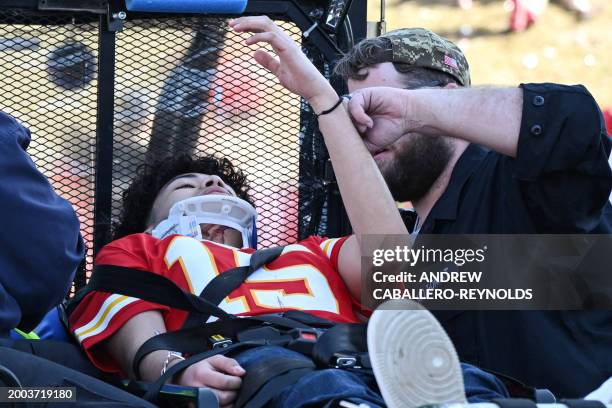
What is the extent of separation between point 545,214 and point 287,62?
739 millimetres

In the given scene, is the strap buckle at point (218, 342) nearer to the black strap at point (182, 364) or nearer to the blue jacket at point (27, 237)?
the black strap at point (182, 364)

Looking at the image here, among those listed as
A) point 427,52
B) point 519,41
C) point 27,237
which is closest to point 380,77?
point 427,52

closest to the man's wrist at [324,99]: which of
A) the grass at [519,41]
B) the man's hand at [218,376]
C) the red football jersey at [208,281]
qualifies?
the red football jersey at [208,281]

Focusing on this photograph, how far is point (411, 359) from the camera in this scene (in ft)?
5.99

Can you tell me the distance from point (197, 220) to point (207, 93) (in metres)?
0.39

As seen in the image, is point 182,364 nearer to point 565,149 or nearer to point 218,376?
point 218,376

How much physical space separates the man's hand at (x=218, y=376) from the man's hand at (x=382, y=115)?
2.18 ft

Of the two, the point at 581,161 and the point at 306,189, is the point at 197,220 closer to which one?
the point at 306,189

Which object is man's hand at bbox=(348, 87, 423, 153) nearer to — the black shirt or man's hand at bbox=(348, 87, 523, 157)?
man's hand at bbox=(348, 87, 523, 157)

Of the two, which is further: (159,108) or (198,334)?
(159,108)

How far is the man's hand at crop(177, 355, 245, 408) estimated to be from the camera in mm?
2350

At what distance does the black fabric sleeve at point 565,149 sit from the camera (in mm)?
Answer: 2438

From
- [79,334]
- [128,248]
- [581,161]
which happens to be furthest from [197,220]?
[581,161]

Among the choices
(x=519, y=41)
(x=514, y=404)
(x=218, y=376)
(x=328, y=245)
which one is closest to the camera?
(x=514, y=404)
